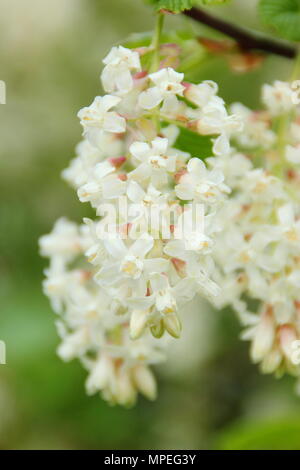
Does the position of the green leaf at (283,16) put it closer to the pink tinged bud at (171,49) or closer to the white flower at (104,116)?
the pink tinged bud at (171,49)

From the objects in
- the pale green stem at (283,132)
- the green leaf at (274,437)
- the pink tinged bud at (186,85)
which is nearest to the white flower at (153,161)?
the pink tinged bud at (186,85)

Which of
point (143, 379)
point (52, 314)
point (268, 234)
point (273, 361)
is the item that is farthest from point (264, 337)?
point (52, 314)

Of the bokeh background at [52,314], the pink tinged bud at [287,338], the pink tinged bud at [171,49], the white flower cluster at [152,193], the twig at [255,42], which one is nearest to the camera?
the white flower cluster at [152,193]

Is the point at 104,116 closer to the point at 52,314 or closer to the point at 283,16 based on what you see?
the point at 283,16

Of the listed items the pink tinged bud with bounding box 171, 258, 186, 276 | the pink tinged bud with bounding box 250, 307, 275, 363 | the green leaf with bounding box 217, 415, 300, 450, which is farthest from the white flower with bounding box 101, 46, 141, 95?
the green leaf with bounding box 217, 415, 300, 450
